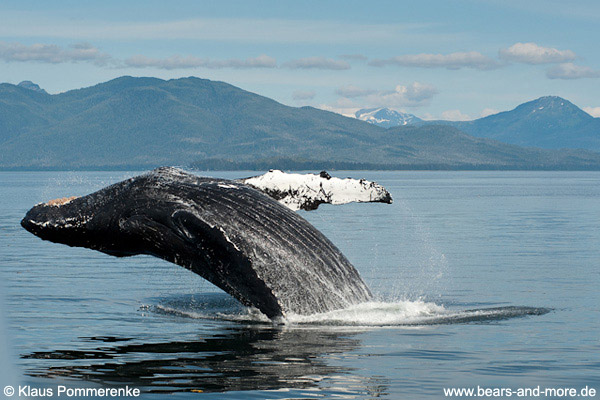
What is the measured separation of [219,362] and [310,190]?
289 cm

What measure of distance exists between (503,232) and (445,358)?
23.4 metres

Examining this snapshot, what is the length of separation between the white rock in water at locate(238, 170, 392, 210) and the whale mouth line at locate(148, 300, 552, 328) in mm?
1498

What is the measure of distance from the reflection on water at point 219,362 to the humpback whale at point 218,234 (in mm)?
511

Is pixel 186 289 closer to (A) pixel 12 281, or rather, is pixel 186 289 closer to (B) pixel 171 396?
(A) pixel 12 281

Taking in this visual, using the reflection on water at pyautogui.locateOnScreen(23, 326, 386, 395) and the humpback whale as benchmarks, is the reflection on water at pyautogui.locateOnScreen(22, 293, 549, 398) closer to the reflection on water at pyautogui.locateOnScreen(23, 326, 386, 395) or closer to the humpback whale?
the reflection on water at pyautogui.locateOnScreen(23, 326, 386, 395)

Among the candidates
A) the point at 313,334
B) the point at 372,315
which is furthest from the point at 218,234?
the point at 372,315

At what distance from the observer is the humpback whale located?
405 inches

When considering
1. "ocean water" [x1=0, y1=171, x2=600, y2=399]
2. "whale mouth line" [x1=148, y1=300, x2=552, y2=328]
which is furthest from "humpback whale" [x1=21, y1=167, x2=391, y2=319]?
"ocean water" [x1=0, y1=171, x2=600, y2=399]

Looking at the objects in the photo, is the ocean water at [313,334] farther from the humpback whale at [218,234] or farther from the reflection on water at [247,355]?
the humpback whale at [218,234]

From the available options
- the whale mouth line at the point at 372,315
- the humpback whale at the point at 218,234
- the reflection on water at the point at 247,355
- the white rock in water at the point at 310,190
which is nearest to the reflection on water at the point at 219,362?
the reflection on water at the point at 247,355

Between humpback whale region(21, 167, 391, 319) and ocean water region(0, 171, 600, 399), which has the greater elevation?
→ humpback whale region(21, 167, 391, 319)

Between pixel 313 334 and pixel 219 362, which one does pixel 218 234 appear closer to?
pixel 219 362

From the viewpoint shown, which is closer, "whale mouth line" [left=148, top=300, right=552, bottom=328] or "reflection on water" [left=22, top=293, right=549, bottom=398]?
"reflection on water" [left=22, top=293, right=549, bottom=398]

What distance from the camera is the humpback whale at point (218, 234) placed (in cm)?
1030
